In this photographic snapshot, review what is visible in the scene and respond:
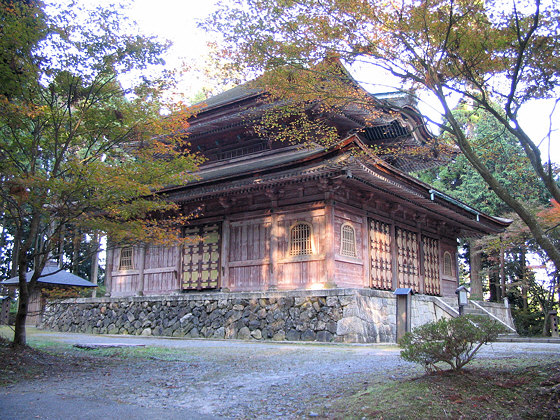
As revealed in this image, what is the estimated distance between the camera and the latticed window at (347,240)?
15.6 metres

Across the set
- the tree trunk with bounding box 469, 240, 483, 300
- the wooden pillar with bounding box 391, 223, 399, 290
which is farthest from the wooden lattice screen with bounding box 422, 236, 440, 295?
the tree trunk with bounding box 469, 240, 483, 300

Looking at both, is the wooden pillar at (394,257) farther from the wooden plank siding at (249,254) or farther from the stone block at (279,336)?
the stone block at (279,336)

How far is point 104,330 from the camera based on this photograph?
60.6 feet

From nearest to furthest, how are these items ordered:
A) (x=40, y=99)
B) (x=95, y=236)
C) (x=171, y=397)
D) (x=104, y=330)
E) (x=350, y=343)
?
1. (x=171, y=397)
2. (x=40, y=99)
3. (x=95, y=236)
4. (x=350, y=343)
5. (x=104, y=330)

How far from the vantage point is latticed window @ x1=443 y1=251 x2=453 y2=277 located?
21.7 metres

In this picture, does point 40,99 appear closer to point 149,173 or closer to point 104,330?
point 149,173

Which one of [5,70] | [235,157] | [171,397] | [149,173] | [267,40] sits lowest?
[171,397]

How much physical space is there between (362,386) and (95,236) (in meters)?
6.53

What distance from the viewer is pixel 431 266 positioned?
20625 millimetres

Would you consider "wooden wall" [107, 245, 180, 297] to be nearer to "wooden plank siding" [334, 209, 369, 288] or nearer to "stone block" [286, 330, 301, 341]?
"stone block" [286, 330, 301, 341]

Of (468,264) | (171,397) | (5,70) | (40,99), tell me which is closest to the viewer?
(171,397)

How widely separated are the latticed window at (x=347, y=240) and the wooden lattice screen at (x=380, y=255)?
110 centimetres

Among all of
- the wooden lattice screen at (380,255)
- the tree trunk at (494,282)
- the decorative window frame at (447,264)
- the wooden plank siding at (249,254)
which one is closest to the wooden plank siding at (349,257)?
the wooden lattice screen at (380,255)

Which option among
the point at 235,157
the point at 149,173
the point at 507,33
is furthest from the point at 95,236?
the point at 235,157
